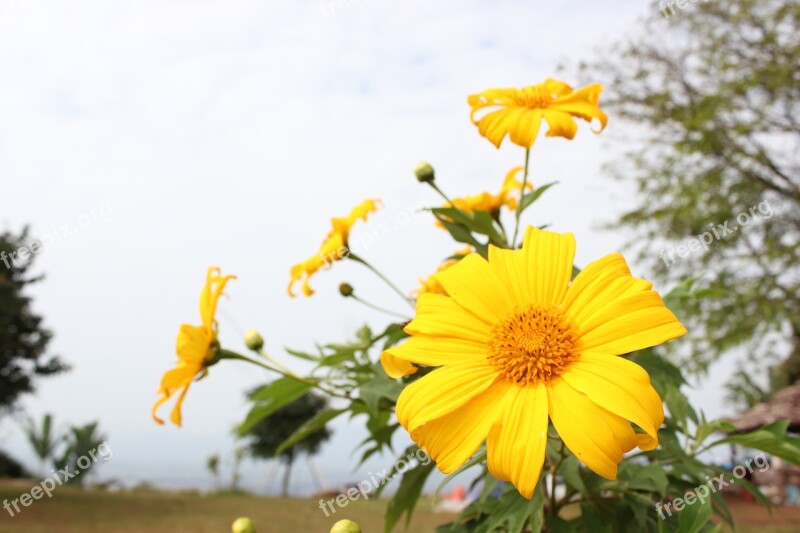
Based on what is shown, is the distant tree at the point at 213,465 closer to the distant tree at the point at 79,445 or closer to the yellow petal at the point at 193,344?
the distant tree at the point at 79,445

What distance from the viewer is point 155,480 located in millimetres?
16844

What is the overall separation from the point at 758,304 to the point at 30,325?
11.8 meters

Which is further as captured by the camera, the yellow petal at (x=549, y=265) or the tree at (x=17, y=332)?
the tree at (x=17, y=332)

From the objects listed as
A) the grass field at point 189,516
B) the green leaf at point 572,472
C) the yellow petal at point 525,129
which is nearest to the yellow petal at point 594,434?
the green leaf at point 572,472

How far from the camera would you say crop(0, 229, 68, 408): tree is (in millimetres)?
12008

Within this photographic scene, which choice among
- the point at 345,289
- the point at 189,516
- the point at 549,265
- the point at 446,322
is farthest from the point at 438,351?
the point at 189,516

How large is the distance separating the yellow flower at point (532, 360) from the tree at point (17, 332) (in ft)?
42.1

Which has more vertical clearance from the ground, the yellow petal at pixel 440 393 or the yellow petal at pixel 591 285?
the yellow petal at pixel 591 285

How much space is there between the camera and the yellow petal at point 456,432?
0.58 meters

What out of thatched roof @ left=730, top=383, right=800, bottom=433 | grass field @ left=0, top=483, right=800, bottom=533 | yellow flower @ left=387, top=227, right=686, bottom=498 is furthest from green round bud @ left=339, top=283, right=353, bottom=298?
thatched roof @ left=730, top=383, right=800, bottom=433

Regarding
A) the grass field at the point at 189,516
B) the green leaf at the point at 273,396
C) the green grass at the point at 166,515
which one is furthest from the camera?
the green grass at the point at 166,515

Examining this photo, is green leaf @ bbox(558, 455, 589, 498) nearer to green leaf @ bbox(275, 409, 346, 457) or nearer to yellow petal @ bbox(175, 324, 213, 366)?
green leaf @ bbox(275, 409, 346, 457)

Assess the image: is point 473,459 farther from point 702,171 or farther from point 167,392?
point 702,171

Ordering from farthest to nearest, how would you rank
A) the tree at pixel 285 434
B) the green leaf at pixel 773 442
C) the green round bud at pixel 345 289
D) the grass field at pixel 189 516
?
1. the tree at pixel 285 434
2. the grass field at pixel 189 516
3. the green round bud at pixel 345 289
4. the green leaf at pixel 773 442
